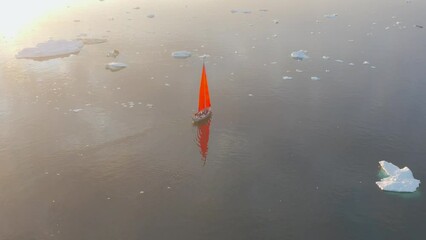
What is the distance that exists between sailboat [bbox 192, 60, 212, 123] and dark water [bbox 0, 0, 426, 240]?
56.9 inches

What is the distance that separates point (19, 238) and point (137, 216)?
7.63m

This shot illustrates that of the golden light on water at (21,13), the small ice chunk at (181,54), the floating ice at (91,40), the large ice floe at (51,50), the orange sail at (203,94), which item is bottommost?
the golden light on water at (21,13)

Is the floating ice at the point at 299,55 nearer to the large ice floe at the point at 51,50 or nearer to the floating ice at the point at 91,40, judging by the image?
the floating ice at the point at 91,40

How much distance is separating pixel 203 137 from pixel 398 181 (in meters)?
17.0

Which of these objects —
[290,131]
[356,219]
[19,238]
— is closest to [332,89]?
[290,131]

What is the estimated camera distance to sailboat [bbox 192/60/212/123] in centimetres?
4038

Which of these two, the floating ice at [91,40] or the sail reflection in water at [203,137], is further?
the floating ice at [91,40]

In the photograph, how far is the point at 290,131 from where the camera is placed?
3881 cm

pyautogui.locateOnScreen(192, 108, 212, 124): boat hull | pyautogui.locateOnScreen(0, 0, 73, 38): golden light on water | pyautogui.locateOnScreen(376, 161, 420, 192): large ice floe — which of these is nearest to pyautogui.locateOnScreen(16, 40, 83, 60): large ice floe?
pyautogui.locateOnScreen(0, 0, 73, 38): golden light on water

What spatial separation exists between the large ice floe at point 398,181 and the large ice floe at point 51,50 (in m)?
50.2

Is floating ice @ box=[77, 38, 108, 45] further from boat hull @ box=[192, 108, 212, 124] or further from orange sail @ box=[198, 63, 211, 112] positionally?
boat hull @ box=[192, 108, 212, 124]

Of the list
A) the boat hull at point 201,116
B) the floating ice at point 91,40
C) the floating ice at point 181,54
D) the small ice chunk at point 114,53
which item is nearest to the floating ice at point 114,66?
the small ice chunk at point 114,53

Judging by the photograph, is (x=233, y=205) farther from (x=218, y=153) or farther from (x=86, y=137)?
(x=86, y=137)

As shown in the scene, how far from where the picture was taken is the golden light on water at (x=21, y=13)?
8425cm
